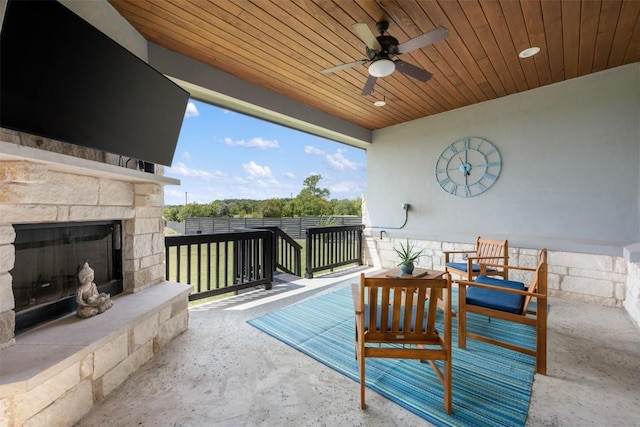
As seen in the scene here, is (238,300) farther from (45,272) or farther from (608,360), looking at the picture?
(608,360)

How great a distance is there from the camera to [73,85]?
5.54 feet

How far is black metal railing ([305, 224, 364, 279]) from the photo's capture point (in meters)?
4.97

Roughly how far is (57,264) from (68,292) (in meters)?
0.23

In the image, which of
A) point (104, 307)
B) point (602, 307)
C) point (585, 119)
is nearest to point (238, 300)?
point (104, 307)

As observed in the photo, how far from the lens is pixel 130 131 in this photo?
2.16 metres

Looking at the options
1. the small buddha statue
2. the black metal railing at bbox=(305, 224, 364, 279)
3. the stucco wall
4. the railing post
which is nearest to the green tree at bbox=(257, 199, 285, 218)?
the black metal railing at bbox=(305, 224, 364, 279)

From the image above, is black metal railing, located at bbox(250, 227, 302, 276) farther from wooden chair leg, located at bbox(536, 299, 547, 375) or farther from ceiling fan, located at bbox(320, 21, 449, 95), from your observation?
wooden chair leg, located at bbox(536, 299, 547, 375)

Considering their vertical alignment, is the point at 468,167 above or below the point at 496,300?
above

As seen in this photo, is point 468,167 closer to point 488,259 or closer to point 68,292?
point 488,259

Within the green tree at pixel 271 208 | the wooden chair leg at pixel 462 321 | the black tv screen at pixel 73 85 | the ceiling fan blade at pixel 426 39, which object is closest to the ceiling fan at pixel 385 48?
the ceiling fan blade at pixel 426 39

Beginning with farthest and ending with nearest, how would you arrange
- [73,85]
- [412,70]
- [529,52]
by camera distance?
1. [529,52]
2. [412,70]
3. [73,85]

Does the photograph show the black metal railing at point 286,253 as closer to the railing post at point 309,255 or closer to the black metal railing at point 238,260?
the railing post at point 309,255

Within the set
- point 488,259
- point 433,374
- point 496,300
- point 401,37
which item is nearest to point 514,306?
point 496,300

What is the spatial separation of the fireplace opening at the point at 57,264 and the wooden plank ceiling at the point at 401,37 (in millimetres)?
1869
